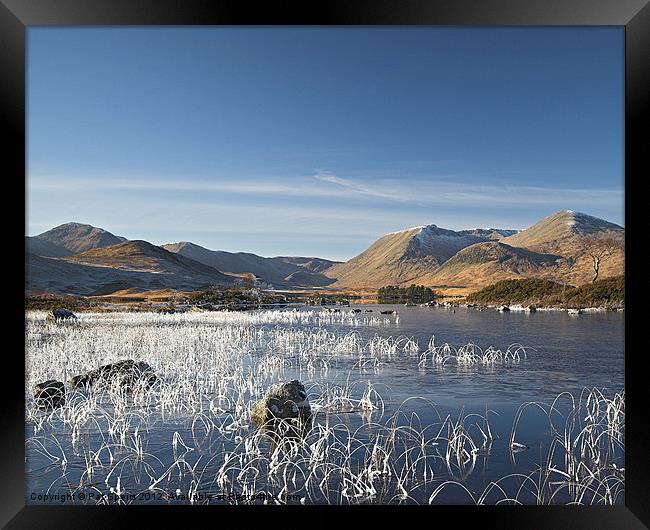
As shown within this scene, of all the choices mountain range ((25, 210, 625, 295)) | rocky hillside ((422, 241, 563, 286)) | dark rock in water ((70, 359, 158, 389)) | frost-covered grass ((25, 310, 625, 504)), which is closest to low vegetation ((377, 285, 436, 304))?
mountain range ((25, 210, 625, 295))

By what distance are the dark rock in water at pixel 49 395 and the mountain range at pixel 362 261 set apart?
27.3ft

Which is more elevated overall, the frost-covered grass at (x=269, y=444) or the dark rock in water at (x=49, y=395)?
the dark rock in water at (x=49, y=395)

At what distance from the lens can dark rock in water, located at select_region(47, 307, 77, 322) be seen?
1092 centimetres

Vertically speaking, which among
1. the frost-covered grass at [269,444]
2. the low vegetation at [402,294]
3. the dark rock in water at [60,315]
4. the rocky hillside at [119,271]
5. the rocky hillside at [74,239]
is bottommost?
the frost-covered grass at [269,444]

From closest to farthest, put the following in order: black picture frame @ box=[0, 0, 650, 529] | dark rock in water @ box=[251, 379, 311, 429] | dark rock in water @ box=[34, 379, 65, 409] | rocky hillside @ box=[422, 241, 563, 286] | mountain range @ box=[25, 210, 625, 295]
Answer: black picture frame @ box=[0, 0, 650, 529]
dark rock in water @ box=[251, 379, 311, 429]
dark rock in water @ box=[34, 379, 65, 409]
mountain range @ box=[25, 210, 625, 295]
rocky hillside @ box=[422, 241, 563, 286]

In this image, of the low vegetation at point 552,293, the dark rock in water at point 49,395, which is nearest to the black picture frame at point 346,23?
the dark rock in water at point 49,395

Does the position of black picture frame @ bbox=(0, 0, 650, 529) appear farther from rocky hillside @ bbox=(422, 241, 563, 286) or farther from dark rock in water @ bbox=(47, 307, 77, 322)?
rocky hillside @ bbox=(422, 241, 563, 286)

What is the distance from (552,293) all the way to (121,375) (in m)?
14.5

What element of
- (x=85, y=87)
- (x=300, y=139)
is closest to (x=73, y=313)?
(x=85, y=87)

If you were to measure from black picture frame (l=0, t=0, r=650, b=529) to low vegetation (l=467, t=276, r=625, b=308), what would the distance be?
1355 centimetres

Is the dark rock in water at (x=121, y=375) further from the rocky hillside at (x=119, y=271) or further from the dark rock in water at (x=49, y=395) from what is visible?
the rocky hillside at (x=119, y=271)

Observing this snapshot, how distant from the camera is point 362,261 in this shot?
16234 millimetres

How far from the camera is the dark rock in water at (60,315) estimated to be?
1092 cm
